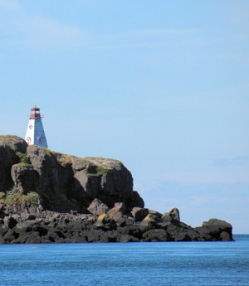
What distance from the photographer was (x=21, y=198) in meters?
108

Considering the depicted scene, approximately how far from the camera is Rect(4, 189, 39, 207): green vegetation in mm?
107625

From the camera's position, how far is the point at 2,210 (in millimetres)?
104250

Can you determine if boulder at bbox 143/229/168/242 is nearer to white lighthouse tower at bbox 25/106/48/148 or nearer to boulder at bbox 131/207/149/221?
boulder at bbox 131/207/149/221

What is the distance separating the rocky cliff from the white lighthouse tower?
1561 centimetres

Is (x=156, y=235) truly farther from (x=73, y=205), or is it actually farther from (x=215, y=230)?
(x=73, y=205)

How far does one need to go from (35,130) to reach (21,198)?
28.9 meters

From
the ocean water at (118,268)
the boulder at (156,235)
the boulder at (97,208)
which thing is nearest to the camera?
the ocean water at (118,268)

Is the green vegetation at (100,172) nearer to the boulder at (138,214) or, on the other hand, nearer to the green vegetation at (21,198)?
the green vegetation at (21,198)

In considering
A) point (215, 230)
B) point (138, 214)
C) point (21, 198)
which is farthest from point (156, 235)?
point (21, 198)

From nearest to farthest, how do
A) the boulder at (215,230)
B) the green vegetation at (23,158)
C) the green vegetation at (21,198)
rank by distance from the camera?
1. the boulder at (215,230)
2. the green vegetation at (21,198)
3. the green vegetation at (23,158)

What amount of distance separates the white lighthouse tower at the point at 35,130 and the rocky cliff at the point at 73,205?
15613 millimetres

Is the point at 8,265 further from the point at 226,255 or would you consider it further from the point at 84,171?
the point at 84,171

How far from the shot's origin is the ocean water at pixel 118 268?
167 feet

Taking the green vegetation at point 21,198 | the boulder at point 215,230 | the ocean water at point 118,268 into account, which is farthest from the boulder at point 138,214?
the ocean water at point 118,268
